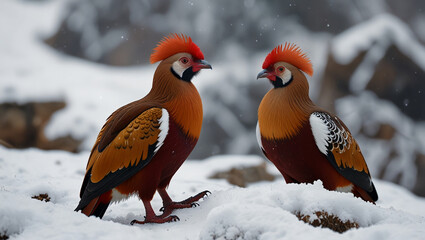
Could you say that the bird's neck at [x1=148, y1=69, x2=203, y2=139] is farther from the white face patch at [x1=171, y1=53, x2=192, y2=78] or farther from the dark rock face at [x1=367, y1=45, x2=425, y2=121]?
the dark rock face at [x1=367, y1=45, x2=425, y2=121]

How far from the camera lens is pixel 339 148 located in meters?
3.78

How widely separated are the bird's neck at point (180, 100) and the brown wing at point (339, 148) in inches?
40.9

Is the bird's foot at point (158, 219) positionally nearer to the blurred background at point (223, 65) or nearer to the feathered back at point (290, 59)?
the feathered back at point (290, 59)

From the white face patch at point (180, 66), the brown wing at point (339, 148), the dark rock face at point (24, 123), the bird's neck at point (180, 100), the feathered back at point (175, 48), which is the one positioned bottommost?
the brown wing at point (339, 148)

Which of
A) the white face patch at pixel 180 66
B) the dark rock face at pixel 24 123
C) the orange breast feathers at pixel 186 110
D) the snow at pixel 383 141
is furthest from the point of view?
the snow at pixel 383 141

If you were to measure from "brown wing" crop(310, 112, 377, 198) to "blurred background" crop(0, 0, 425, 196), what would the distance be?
7.29 metres

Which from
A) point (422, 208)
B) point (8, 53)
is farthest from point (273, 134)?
point (8, 53)

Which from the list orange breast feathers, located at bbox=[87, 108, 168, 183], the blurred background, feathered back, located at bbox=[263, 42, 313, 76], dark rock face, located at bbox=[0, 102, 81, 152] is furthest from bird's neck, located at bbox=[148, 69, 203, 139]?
dark rock face, located at bbox=[0, 102, 81, 152]

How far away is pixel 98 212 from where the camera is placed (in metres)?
3.60

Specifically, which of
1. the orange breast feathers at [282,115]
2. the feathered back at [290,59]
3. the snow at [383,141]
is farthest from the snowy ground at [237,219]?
the snow at [383,141]

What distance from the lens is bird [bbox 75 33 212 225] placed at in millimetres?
3477

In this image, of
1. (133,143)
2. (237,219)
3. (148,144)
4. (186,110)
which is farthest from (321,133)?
(133,143)

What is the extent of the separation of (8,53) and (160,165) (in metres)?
16.5

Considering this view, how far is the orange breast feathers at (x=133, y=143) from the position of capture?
11.4ft
